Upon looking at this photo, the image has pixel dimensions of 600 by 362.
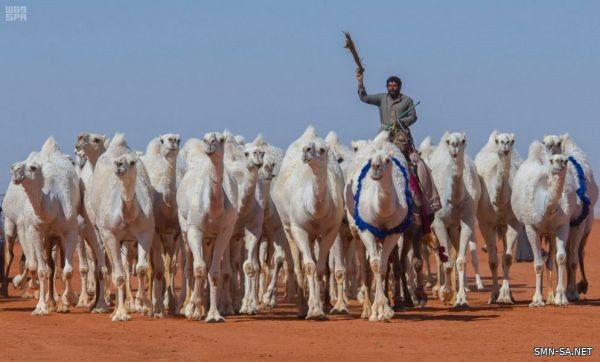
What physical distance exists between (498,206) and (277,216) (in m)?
3.28

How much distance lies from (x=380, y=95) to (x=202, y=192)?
12.4 ft

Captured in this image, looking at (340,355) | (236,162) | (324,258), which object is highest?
(236,162)

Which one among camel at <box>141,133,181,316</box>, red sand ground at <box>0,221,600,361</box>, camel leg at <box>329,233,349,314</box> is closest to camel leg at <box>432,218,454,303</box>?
red sand ground at <box>0,221,600,361</box>

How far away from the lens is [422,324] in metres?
18.3

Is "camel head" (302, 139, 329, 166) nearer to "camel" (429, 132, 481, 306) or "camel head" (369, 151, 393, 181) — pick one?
"camel head" (369, 151, 393, 181)

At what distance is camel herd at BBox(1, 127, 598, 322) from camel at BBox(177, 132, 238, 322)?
0.02 meters

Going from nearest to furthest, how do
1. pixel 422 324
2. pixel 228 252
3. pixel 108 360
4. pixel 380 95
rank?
pixel 108 360, pixel 422 324, pixel 228 252, pixel 380 95

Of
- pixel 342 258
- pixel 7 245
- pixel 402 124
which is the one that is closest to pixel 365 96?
pixel 402 124

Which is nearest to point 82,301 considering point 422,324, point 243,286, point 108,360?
point 243,286

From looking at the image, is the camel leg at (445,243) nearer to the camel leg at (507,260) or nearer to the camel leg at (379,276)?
the camel leg at (507,260)

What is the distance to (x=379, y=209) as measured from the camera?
1880 cm

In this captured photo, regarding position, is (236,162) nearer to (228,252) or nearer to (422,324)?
(228,252)

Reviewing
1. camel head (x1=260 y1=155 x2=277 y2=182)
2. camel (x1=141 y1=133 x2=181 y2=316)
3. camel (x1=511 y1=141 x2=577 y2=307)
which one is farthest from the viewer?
camel head (x1=260 y1=155 x2=277 y2=182)

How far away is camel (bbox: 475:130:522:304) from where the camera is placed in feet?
72.8
